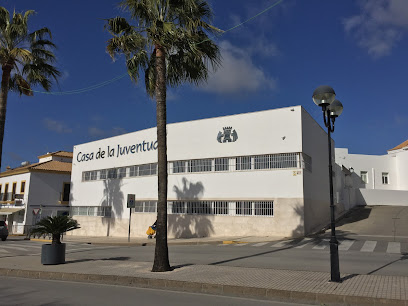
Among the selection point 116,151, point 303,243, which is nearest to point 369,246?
point 303,243

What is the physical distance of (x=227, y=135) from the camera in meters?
23.8

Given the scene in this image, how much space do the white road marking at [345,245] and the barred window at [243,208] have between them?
244 inches

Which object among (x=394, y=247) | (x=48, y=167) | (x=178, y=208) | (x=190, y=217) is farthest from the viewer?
(x=48, y=167)

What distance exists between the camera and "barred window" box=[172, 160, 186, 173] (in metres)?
25.5

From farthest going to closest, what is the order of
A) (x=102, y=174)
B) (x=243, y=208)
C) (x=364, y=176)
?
(x=364, y=176), (x=102, y=174), (x=243, y=208)

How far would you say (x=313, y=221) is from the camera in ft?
73.2

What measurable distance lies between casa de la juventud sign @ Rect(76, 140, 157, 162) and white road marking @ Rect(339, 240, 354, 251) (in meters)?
14.8

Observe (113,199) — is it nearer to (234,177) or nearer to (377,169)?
(234,177)

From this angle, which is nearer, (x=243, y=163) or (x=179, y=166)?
(x=243, y=163)

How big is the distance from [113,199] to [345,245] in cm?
1924

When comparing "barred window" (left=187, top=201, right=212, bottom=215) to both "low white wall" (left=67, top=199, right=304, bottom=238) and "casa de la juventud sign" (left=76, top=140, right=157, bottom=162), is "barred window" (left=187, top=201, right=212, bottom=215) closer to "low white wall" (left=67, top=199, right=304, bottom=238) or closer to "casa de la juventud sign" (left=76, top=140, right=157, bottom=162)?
"low white wall" (left=67, top=199, right=304, bottom=238)

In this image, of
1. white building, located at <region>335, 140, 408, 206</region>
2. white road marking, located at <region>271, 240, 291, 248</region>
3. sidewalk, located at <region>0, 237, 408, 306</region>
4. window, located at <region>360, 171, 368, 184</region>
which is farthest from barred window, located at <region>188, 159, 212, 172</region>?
window, located at <region>360, 171, 368, 184</region>

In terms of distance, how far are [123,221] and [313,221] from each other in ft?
46.7

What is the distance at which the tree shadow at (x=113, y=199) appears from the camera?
2941cm
